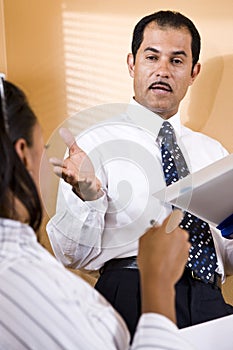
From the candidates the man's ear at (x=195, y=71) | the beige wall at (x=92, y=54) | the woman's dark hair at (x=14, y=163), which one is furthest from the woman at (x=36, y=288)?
the man's ear at (x=195, y=71)

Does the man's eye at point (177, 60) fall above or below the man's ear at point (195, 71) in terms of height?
above

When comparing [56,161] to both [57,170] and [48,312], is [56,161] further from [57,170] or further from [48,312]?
[48,312]

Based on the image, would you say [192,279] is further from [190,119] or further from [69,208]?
[190,119]

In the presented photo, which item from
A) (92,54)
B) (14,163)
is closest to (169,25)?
(92,54)

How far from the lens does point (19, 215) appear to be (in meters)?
0.57

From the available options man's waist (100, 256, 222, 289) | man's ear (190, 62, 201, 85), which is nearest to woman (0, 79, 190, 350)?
man's waist (100, 256, 222, 289)

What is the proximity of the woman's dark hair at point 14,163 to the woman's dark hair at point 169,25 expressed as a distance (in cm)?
83

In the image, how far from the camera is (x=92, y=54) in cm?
145

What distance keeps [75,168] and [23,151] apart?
0.30ft

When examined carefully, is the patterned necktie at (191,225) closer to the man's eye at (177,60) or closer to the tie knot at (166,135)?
the tie knot at (166,135)

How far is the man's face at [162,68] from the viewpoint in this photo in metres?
1.32

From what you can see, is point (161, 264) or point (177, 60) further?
point (177, 60)

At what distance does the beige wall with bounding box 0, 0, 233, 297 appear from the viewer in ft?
4.43

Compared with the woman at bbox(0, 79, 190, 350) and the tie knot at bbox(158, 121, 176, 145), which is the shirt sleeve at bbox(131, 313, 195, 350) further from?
the tie knot at bbox(158, 121, 176, 145)
